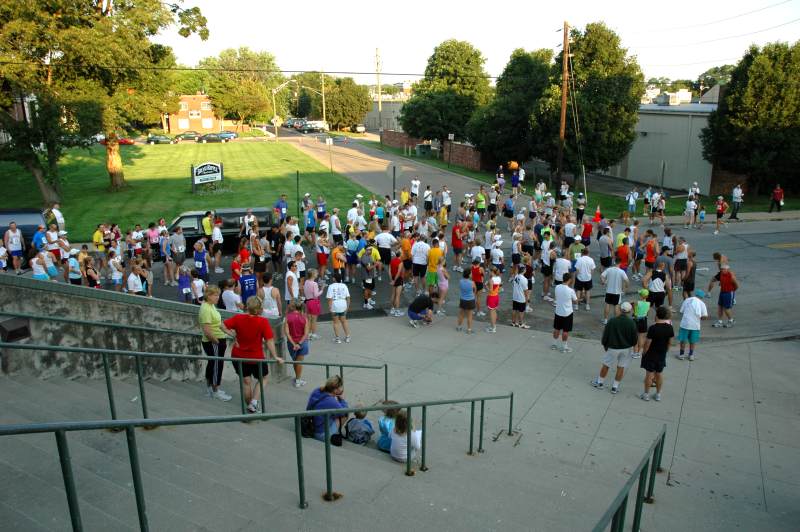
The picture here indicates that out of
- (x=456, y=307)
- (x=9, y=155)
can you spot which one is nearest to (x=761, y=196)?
(x=456, y=307)

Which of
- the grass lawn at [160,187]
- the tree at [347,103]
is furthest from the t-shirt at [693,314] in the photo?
the tree at [347,103]

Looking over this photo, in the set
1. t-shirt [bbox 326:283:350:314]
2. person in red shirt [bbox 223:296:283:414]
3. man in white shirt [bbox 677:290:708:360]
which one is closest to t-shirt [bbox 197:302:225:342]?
person in red shirt [bbox 223:296:283:414]

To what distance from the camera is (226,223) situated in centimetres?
1948

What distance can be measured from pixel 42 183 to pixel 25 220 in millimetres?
11551

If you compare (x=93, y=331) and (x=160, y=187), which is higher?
(x=93, y=331)

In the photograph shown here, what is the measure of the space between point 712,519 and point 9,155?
3103 centimetres

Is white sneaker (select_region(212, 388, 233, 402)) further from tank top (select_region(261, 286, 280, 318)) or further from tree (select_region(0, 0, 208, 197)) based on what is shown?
tree (select_region(0, 0, 208, 197))

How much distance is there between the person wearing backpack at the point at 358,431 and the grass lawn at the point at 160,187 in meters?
19.3

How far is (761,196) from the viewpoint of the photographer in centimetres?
3309

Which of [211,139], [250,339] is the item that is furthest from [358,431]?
[211,139]

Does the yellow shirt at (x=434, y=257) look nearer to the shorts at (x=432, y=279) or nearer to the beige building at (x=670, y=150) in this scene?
the shorts at (x=432, y=279)

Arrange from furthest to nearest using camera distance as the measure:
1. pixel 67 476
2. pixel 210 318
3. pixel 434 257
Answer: pixel 434 257, pixel 210 318, pixel 67 476

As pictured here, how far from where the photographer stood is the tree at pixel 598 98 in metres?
32.1

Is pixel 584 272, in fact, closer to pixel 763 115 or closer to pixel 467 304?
pixel 467 304
